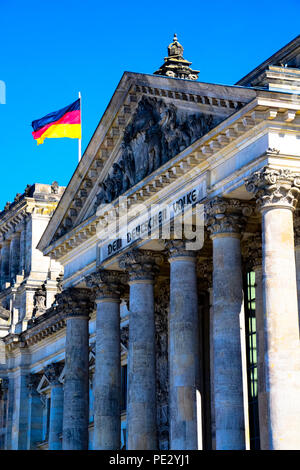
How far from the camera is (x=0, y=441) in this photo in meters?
77.9

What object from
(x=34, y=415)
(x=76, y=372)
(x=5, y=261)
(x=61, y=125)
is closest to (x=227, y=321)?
(x=76, y=372)

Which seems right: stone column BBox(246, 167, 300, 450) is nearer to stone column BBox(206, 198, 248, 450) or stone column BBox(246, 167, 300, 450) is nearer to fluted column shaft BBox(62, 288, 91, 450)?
stone column BBox(206, 198, 248, 450)

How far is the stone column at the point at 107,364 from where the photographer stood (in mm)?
49688

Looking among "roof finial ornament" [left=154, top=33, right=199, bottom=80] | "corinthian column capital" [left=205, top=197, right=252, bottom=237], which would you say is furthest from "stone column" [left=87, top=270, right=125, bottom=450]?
"corinthian column capital" [left=205, top=197, right=252, bottom=237]

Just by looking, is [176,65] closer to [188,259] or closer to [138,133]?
[138,133]

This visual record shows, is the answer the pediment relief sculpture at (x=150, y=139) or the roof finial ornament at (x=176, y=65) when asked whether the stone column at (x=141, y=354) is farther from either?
the roof finial ornament at (x=176, y=65)

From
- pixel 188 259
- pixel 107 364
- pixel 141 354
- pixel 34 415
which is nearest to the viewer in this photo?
pixel 188 259

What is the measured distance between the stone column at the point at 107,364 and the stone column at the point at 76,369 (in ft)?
9.63

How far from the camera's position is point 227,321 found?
40469 millimetres

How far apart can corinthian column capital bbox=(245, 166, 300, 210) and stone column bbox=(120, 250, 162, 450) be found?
1047cm

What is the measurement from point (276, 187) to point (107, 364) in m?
15.8

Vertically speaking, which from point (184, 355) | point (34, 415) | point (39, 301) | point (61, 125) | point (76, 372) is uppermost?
point (61, 125)
